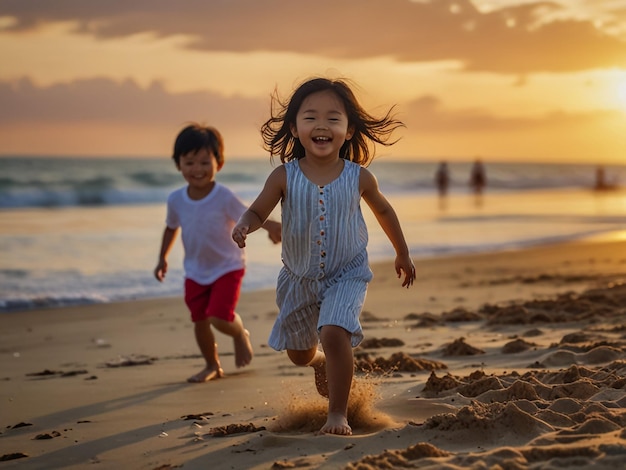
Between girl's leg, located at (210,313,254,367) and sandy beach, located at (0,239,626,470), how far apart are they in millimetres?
101

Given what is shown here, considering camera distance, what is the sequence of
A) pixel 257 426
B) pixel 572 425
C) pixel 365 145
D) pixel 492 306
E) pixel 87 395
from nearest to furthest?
pixel 572 425, pixel 257 426, pixel 365 145, pixel 87 395, pixel 492 306

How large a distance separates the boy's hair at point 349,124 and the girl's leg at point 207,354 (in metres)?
1.73

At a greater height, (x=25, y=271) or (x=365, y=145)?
(x=365, y=145)

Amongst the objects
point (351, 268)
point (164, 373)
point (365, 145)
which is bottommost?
point (164, 373)

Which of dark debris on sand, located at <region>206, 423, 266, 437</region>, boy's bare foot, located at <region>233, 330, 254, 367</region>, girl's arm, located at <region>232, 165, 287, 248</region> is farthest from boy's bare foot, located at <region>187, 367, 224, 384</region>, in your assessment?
girl's arm, located at <region>232, 165, 287, 248</region>

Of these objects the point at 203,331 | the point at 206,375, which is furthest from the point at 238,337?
the point at 206,375

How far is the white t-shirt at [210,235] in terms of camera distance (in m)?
5.91

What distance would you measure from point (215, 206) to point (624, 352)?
2754 millimetres

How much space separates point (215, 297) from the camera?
229 inches

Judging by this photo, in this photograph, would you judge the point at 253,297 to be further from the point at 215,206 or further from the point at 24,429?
the point at 24,429

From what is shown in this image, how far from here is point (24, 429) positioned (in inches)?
166

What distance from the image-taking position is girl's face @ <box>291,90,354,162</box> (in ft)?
13.3

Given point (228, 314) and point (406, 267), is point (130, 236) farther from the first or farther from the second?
point (406, 267)

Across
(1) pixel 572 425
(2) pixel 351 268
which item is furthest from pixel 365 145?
(1) pixel 572 425
